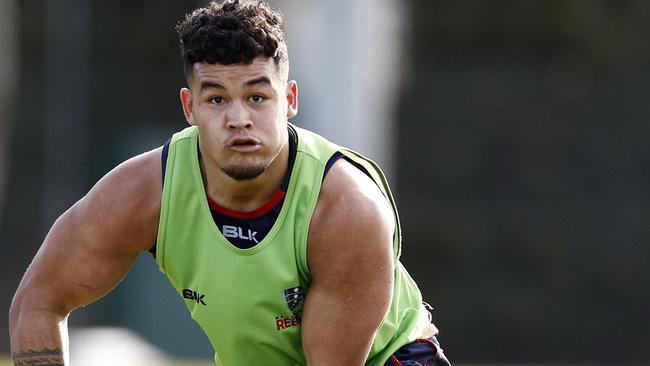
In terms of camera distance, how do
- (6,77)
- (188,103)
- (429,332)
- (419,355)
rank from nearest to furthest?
(188,103) → (419,355) → (429,332) → (6,77)

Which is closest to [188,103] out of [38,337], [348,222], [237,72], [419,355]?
[237,72]

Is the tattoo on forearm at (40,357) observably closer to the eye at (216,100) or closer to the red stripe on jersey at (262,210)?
the red stripe on jersey at (262,210)

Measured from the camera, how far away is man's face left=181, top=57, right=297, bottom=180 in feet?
18.6

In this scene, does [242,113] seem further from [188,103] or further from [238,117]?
[188,103]

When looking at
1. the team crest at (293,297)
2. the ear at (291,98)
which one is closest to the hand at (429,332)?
the team crest at (293,297)

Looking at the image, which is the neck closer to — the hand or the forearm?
the forearm

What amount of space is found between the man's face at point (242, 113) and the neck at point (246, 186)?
92 millimetres

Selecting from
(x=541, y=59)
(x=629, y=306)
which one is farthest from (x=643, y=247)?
(x=541, y=59)

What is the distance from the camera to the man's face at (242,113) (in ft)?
18.6

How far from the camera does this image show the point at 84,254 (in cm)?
591

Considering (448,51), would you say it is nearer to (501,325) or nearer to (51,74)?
(501,325)

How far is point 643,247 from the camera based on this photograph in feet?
69.3

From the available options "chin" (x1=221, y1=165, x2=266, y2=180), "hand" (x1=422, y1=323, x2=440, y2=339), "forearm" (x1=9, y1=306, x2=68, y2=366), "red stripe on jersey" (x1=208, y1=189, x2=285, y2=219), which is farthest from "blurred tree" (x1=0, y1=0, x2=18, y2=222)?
"chin" (x1=221, y1=165, x2=266, y2=180)

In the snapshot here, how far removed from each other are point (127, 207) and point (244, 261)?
47 cm
